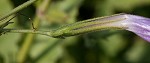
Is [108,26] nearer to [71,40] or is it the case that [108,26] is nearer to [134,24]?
[134,24]

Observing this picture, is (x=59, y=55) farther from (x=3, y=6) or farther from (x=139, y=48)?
(x=139, y=48)

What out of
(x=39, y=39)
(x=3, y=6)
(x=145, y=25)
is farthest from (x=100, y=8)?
(x=145, y=25)

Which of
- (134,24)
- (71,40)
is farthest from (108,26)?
(71,40)

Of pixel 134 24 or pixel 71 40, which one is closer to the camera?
pixel 134 24

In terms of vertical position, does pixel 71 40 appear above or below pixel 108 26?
below

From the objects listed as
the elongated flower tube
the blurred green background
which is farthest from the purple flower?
the blurred green background

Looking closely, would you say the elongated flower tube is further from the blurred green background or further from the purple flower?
the blurred green background
